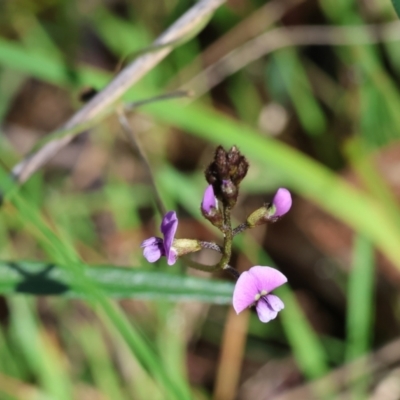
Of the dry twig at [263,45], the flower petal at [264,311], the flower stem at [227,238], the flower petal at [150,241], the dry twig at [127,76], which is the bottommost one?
the flower petal at [264,311]

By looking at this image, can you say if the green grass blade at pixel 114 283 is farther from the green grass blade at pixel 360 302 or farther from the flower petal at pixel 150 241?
the green grass blade at pixel 360 302

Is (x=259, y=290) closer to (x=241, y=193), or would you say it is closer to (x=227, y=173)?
(x=227, y=173)

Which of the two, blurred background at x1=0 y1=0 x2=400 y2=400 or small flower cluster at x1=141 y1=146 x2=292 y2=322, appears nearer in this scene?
small flower cluster at x1=141 y1=146 x2=292 y2=322

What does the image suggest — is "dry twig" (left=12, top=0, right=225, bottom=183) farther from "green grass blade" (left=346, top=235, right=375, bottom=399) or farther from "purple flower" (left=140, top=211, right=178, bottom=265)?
"green grass blade" (left=346, top=235, right=375, bottom=399)

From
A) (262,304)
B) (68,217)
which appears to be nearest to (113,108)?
(262,304)

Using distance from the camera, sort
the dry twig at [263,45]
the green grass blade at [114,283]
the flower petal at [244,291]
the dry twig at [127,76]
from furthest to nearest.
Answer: the dry twig at [263,45] < the dry twig at [127,76] < the green grass blade at [114,283] < the flower petal at [244,291]

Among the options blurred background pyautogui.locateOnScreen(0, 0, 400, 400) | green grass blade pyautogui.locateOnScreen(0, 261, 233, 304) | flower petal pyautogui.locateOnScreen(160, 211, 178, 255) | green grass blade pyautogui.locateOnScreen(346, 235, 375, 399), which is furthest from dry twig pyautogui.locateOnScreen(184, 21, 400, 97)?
flower petal pyautogui.locateOnScreen(160, 211, 178, 255)

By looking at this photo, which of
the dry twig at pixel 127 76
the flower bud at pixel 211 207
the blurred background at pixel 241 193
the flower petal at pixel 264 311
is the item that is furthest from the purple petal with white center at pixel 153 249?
the blurred background at pixel 241 193
